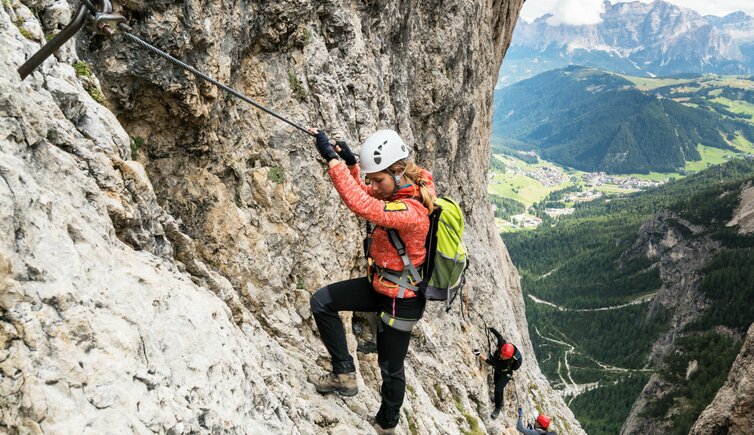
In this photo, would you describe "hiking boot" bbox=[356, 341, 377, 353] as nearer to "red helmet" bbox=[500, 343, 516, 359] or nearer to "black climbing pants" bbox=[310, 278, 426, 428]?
"black climbing pants" bbox=[310, 278, 426, 428]

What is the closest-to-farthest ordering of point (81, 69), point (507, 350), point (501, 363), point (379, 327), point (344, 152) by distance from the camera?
point (81, 69) → point (344, 152) → point (379, 327) → point (507, 350) → point (501, 363)

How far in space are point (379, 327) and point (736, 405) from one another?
31541 mm

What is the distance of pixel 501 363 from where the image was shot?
65.9ft

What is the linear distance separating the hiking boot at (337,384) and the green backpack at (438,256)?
6.75ft

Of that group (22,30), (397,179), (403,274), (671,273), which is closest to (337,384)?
(403,274)

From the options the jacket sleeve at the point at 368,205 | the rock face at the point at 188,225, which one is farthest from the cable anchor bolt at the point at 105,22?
the jacket sleeve at the point at 368,205

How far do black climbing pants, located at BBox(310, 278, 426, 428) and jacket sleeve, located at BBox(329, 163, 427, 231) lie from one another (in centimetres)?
131

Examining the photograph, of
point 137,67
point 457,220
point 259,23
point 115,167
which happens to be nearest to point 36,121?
point 115,167

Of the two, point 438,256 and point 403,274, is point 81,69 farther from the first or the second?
point 438,256

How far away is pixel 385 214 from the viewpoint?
19.6 feet

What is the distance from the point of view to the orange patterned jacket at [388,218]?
233 inches

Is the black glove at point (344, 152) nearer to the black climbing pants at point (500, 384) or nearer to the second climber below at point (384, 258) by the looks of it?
the second climber below at point (384, 258)

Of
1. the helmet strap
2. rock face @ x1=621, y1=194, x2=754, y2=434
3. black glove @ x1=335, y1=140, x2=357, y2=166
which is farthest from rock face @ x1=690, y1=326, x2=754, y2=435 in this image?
black glove @ x1=335, y1=140, x2=357, y2=166

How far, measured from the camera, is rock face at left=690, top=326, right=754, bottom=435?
28.4 meters
